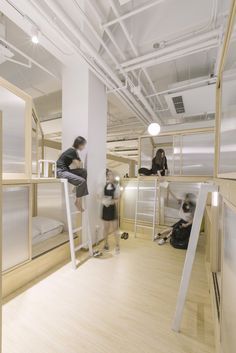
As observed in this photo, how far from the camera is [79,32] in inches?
72.6

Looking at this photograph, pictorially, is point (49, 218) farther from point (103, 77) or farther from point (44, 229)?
point (103, 77)

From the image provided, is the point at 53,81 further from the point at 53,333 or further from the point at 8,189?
the point at 53,333

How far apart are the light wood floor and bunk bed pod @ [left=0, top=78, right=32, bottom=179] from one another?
50.0 inches

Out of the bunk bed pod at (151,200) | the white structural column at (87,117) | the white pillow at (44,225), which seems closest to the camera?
the white pillow at (44,225)

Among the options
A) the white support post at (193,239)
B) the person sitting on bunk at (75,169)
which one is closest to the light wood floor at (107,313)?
the white support post at (193,239)

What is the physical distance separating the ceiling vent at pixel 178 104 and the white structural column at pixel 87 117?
142 cm

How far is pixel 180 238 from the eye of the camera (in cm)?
304

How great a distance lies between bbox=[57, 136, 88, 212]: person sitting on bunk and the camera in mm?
2391

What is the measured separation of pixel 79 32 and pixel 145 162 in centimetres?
355

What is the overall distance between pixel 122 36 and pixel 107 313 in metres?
3.30

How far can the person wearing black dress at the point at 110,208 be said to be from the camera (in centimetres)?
282

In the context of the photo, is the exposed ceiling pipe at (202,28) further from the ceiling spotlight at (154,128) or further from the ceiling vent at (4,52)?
the ceiling vent at (4,52)

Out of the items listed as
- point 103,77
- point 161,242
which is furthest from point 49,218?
point 103,77

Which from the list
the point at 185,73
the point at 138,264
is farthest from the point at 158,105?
the point at 138,264
